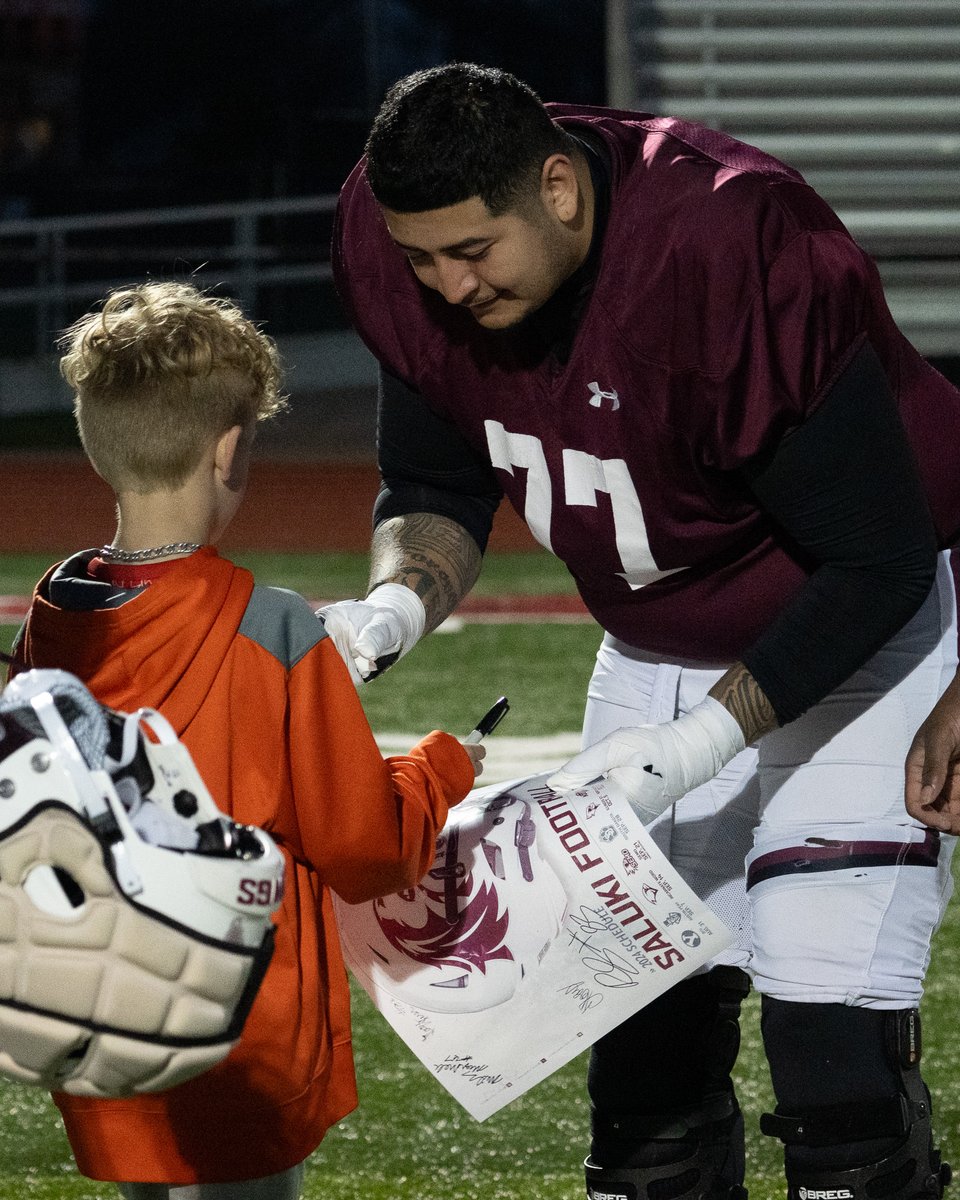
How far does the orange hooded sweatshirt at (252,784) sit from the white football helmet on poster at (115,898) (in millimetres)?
249

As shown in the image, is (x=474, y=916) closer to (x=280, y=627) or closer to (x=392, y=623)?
(x=392, y=623)

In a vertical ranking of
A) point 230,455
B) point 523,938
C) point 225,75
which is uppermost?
point 230,455

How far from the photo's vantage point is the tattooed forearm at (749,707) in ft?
6.86

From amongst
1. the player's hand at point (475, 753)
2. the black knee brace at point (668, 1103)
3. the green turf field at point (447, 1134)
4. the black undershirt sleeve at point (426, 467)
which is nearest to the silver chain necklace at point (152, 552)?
the player's hand at point (475, 753)

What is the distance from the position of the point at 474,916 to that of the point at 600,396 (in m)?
0.62

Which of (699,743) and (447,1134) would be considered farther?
(447,1134)

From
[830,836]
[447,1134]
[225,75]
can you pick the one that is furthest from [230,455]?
[225,75]

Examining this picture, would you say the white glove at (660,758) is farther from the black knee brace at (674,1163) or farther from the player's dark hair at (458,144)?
the player's dark hair at (458,144)

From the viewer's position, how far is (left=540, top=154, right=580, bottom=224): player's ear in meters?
2.02

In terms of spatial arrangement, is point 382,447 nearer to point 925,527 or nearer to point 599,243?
point 599,243

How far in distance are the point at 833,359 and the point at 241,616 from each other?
2.36 ft

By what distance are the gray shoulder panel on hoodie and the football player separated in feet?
0.96

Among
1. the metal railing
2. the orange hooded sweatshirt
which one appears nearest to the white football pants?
the orange hooded sweatshirt

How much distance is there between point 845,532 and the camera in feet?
6.68
